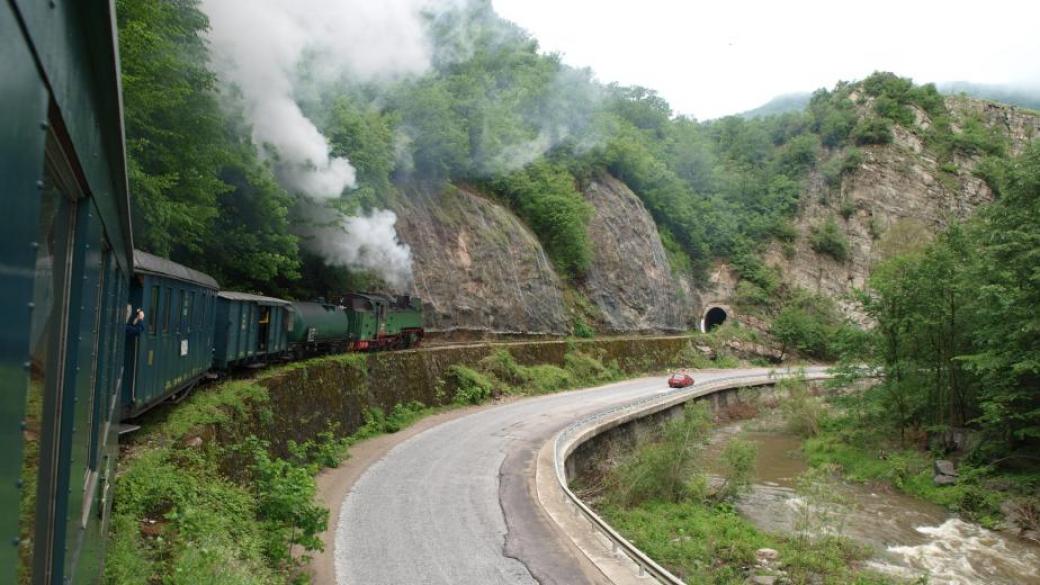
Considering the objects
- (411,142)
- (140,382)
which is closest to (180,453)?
(140,382)

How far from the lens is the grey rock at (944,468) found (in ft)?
73.5

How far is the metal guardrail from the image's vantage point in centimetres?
1069

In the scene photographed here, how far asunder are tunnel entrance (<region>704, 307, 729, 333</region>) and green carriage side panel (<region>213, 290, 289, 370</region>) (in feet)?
163

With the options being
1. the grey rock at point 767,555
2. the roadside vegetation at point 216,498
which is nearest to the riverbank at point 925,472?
the grey rock at point 767,555

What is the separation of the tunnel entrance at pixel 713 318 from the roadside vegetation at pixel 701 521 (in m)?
43.9

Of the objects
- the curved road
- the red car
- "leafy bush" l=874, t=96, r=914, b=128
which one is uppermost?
"leafy bush" l=874, t=96, r=914, b=128

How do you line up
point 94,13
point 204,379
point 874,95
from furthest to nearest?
1. point 874,95
2. point 204,379
3. point 94,13

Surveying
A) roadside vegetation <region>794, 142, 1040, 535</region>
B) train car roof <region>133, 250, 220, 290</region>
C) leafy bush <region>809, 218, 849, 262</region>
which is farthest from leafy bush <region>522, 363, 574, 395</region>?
leafy bush <region>809, 218, 849, 262</region>

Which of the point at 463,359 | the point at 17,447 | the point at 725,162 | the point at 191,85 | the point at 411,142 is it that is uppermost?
the point at 725,162

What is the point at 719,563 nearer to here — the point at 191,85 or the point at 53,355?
the point at 53,355

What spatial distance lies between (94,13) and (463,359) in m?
28.7

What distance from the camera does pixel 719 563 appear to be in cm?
1367

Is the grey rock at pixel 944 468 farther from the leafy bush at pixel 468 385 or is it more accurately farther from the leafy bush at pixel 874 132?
the leafy bush at pixel 874 132

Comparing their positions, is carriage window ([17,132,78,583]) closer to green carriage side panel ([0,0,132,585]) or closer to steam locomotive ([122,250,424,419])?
green carriage side panel ([0,0,132,585])
